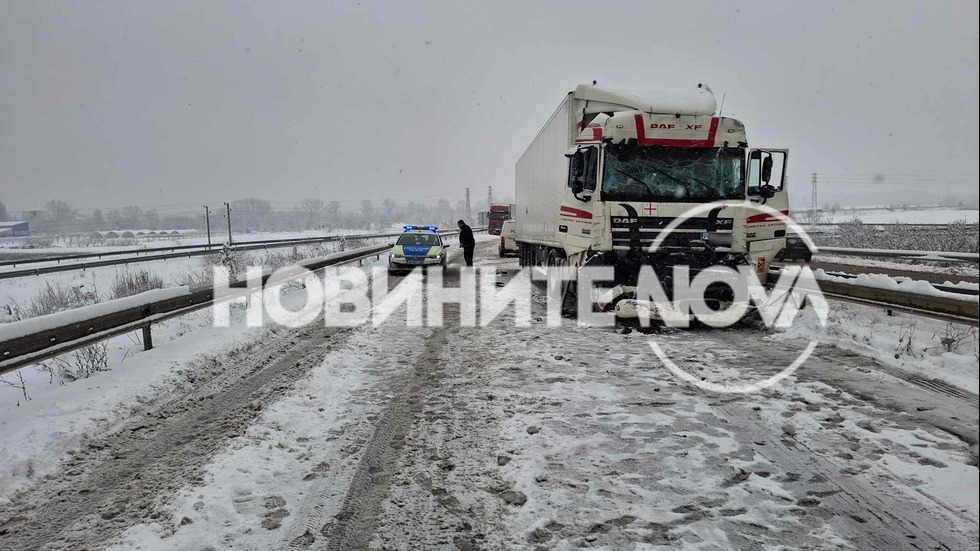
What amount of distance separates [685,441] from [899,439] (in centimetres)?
178

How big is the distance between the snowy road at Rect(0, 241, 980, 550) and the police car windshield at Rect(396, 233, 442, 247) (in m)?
12.2

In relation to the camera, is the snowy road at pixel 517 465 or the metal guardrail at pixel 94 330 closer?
the snowy road at pixel 517 465

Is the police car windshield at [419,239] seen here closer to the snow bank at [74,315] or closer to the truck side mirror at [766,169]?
the snow bank at [74,315]

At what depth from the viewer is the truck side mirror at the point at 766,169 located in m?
9.30

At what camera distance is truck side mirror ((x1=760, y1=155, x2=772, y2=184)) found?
930cm

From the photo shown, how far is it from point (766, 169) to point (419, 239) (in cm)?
1212

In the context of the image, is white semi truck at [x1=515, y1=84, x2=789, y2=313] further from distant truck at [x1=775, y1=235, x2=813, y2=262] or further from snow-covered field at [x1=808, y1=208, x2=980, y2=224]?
snow-covered field at [x1=808, y1=208, x2=980, y2=224]

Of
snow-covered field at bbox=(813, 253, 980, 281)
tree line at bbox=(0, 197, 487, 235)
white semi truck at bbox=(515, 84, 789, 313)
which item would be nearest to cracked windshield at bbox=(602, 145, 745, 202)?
white semi truck at bbox=(515, 84, 789, 313)

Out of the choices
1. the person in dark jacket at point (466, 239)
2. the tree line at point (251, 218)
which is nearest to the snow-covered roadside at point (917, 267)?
the person in dark jacket at point (466, 239)

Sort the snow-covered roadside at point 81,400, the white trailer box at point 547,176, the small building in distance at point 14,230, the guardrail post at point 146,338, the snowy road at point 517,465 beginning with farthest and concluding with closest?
the small building in distance at point 14,230, the white trailer box at point 547,176, the guardrail post at point 146,338, the snow-covered roadside at point 81,400, the snowy road at point 517,465

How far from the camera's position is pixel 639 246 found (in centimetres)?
891

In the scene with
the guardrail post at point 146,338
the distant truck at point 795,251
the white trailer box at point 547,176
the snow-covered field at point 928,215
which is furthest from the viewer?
the distant truck at point 795,251

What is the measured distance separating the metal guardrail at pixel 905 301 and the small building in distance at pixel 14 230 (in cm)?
10212

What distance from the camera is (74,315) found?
584 cm
